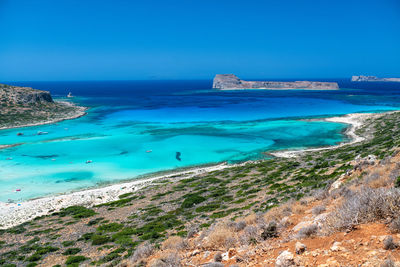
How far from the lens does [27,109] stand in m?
80.0

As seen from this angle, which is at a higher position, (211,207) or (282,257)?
(282,257)

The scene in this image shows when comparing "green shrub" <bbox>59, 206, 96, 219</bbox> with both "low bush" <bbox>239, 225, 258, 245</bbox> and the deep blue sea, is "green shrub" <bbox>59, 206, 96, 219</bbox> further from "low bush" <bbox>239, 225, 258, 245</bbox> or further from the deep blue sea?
"low bush" <bbox>239, 225, 258, 245</bbox>

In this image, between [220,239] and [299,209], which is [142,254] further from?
[299,209]

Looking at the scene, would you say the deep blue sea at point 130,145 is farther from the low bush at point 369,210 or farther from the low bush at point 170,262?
the low bush at point 369,210

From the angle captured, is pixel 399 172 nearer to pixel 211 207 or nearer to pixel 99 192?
pixel 211 207

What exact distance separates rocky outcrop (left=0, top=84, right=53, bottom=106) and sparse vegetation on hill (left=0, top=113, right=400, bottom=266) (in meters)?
75.1

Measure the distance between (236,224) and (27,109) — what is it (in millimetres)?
88081

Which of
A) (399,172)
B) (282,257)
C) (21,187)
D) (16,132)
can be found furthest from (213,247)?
(16,132)

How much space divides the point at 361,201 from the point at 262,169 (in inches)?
856

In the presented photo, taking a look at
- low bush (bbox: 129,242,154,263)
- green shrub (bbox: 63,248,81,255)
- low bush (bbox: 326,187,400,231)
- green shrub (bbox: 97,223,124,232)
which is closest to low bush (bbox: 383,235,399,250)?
low bush (bbox: 326,187,400,231)

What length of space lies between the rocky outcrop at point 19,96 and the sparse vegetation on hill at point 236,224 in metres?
75.1

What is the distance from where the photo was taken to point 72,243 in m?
14.9

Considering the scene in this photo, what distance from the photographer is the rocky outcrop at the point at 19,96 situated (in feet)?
267

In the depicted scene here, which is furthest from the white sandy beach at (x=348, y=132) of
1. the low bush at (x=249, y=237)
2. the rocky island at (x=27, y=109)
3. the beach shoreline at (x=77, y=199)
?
the rocky island at (x=27, y=109)
